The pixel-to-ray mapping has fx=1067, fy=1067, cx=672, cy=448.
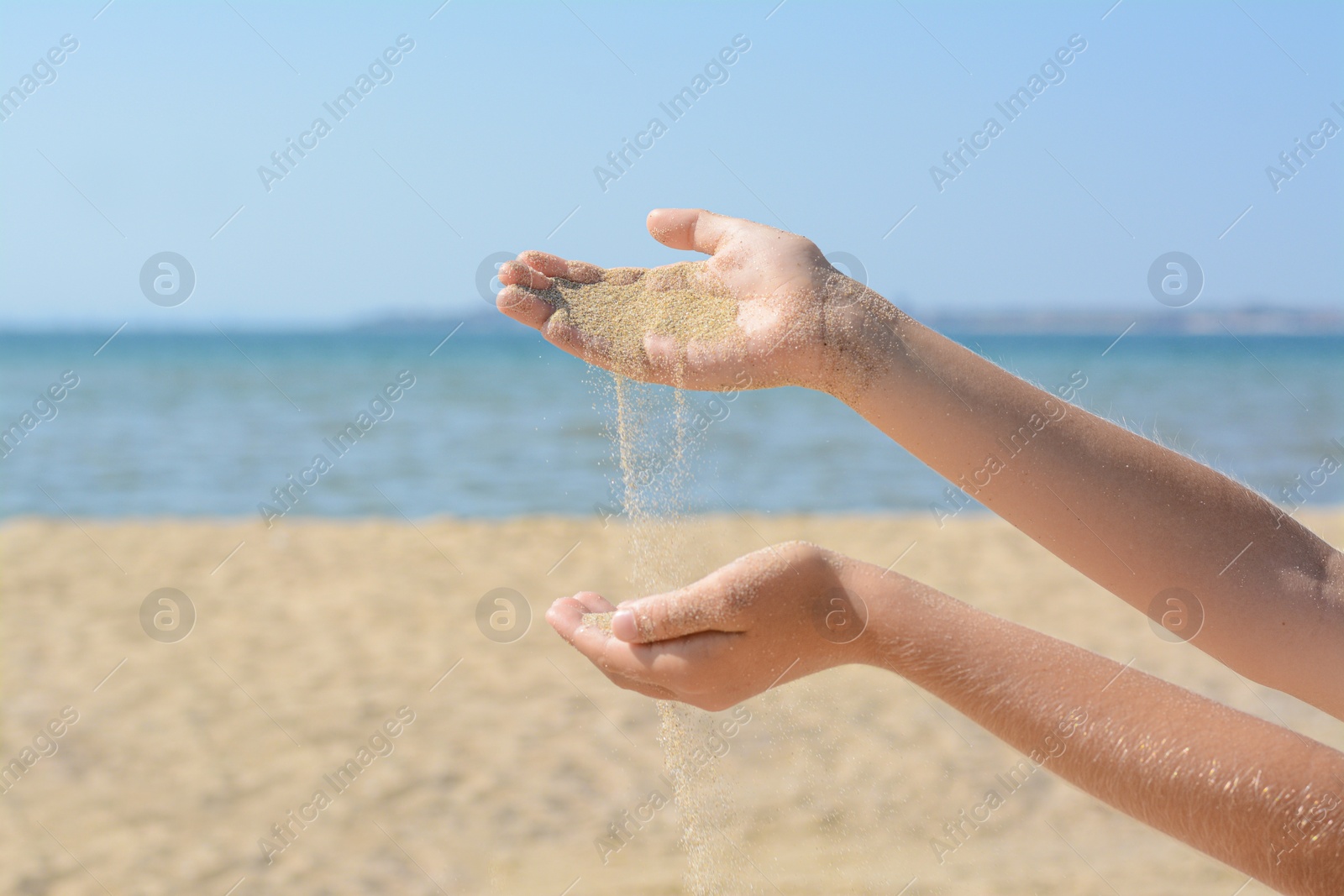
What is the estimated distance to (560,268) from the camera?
2.27 metres

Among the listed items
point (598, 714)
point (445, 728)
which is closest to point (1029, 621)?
point (598, 714)

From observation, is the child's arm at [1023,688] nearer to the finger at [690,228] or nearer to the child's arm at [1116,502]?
the child's arm at [1116,502]

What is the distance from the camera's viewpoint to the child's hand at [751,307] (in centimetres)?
175

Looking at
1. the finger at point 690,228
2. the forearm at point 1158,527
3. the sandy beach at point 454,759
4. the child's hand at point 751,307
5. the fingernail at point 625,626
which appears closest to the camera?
the forearm at point 1158,527

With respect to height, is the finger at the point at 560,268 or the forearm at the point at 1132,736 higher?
the finger at the point at 560,268

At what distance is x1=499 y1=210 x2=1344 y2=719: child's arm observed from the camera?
4.83 ft

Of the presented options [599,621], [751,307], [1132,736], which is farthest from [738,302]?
[1132,736]

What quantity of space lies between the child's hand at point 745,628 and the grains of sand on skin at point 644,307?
20.3 inches

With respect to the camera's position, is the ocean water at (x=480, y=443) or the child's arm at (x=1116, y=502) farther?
the ocean water at (x=480, y=443)

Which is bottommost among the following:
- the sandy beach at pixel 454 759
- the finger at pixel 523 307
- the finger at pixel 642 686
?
the sandy beach at pixel 454 759

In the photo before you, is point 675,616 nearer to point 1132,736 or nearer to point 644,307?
point 1132,736

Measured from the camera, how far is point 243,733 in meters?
4.09

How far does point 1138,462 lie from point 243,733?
3625 millimetres

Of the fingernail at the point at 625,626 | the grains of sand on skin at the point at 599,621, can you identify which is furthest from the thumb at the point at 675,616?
the grains of sand on skin at the point at 599,621
